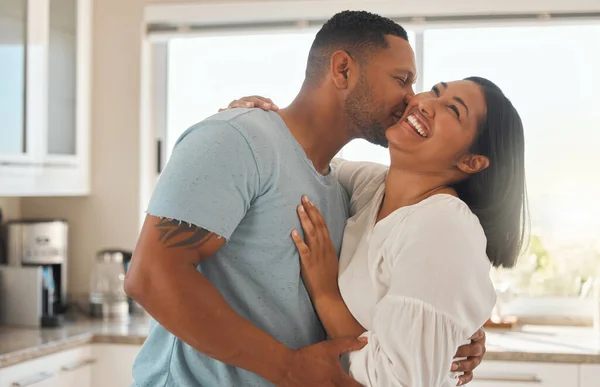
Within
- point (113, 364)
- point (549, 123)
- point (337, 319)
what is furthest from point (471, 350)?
point (549, 123)

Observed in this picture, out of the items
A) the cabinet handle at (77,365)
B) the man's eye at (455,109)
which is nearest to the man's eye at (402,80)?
the man's eye at (455,109)

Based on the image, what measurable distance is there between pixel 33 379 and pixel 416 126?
161 centimetres

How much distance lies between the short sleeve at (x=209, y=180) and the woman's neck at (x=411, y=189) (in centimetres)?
36

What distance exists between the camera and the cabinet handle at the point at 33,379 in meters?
2.64

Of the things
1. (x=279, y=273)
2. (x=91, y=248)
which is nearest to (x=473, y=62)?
(x=91, y=248)

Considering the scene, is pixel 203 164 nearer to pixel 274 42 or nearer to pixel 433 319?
pixel 433 319

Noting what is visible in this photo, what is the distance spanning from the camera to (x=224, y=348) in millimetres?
1514

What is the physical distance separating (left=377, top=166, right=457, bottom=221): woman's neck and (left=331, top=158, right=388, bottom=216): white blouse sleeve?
95 mm

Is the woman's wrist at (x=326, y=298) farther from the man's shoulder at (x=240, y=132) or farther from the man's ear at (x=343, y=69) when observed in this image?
the man's ear at (x=343, y=69)

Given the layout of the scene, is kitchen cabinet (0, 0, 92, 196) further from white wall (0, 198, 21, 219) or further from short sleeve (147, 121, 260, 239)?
short sleeve (147, 121, 260, 239)

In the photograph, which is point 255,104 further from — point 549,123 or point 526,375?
point 549,123

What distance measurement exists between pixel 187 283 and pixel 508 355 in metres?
1.67

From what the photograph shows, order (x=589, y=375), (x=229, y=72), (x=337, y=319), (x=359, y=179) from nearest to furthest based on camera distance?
(x=337, y=319) < (x=359, y=179) < (x=589, y=375) < (x=229, y=72)

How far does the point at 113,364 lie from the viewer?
3.04 meters
